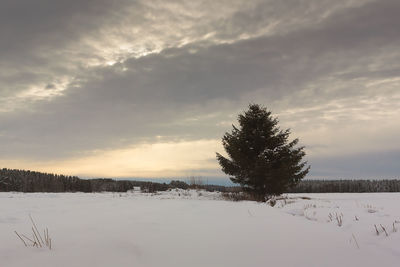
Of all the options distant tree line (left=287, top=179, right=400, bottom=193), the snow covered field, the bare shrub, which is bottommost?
distant tree line (left=287, top=179, right=400, bottom=193)

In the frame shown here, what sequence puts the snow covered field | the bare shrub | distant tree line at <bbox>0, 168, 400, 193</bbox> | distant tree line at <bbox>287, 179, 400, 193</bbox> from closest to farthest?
the snow covered field
the bare shrub
distant tree line at <bbox>0, 168, 400, 193</bbox>
distant tree line at <bbox>287, 179, 400, 193</bbox>

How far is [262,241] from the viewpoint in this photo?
3.51 m

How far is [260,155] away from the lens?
16969mm

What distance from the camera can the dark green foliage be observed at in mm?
17047

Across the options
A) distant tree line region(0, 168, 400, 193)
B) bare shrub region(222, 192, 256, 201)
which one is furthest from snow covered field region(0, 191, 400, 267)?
distant tree line region(0, 168, 400, 193)

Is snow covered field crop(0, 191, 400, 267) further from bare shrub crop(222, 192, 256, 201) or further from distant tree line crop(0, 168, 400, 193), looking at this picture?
distant tree line crop(0, 168, 400, 193)

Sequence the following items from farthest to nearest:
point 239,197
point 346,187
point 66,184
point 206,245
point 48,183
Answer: point 346,187
point 66,184
point 48,183
point 239,197
point 206,245

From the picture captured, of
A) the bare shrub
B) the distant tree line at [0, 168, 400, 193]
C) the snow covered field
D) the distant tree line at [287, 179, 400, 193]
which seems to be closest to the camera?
the snow covered field

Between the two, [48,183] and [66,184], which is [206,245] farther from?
[66,184]

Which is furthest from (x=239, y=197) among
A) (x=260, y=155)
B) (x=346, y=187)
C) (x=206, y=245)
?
(x=346, y=187)

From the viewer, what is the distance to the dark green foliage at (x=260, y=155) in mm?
17047

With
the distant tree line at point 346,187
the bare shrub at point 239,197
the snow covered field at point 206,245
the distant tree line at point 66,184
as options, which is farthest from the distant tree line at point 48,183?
the snow covered field at point 206,245

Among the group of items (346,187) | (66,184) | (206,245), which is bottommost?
(346,187)

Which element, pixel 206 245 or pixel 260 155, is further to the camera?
pixel 260 155
